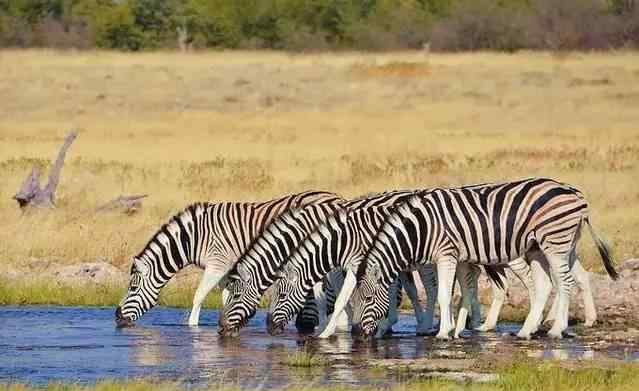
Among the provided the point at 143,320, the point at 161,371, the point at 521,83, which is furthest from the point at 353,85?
the point at 161,371

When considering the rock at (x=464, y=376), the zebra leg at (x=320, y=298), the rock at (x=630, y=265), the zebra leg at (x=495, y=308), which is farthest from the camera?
the rock at (x=630, y=265)

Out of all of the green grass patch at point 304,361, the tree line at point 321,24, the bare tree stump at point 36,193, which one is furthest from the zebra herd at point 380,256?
the tree line at point 321,24

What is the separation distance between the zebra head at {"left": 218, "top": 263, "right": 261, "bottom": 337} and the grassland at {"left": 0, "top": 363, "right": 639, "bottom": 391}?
2764mm

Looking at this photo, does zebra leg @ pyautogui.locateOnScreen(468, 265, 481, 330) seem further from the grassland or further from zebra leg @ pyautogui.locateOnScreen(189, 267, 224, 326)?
the grassland

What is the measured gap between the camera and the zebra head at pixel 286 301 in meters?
13.1

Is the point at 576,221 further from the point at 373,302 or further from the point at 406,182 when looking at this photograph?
the point at 406,182

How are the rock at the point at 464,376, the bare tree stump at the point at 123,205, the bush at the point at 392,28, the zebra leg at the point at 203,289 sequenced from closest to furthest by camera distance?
the rock at the point at 464,376
the zebra leg at the point at 203,289
the bare tree stump at the point at 123,205
the bush at the point at 392,28

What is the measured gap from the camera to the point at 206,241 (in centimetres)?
1398

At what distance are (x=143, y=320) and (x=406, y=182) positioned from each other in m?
8.85

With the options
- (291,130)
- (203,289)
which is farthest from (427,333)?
(291,130)

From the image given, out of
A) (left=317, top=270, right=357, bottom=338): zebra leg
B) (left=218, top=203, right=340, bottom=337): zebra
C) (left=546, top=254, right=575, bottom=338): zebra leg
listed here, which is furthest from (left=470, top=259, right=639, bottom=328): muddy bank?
(left=317, top=270, right=357, bottom=338): zebra leg

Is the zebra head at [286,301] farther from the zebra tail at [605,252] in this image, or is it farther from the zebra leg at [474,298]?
the zebra tail at [605,252]

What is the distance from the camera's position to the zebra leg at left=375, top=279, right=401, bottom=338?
1305cm

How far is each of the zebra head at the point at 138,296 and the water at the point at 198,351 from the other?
132mm
